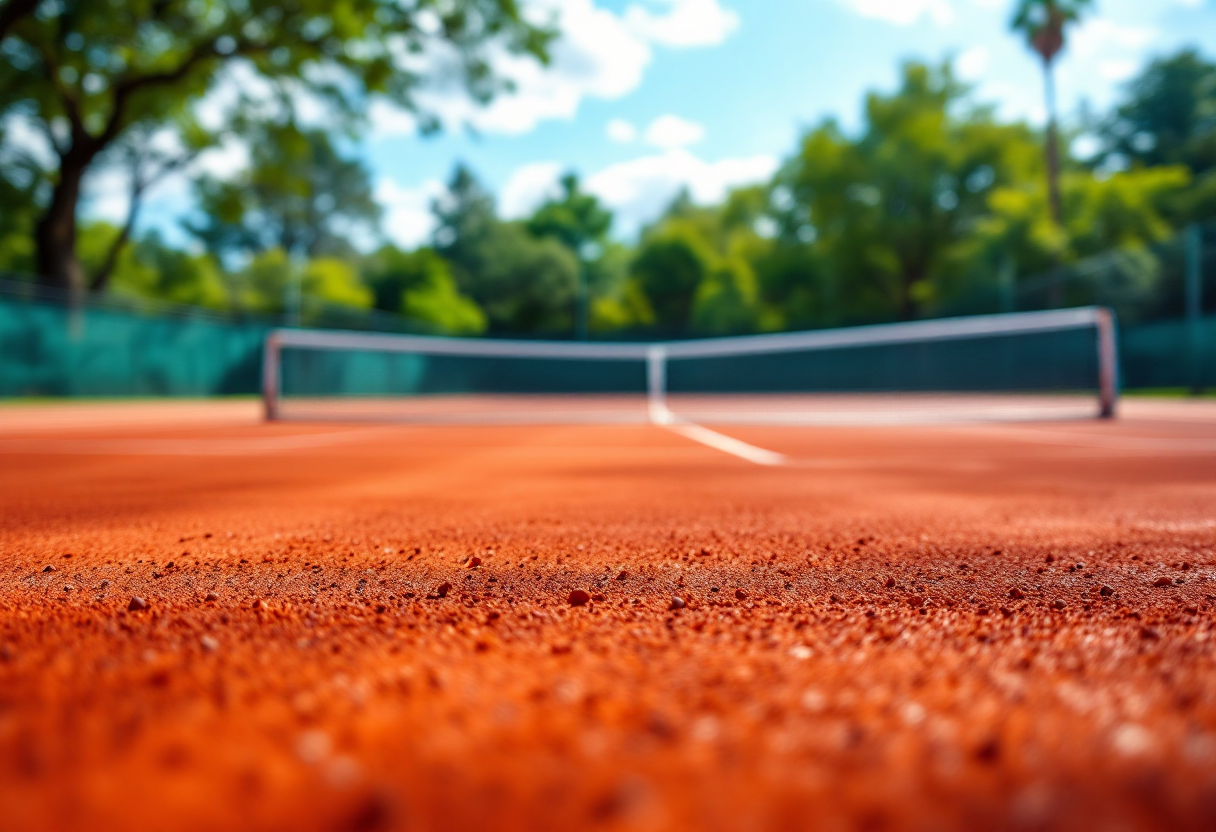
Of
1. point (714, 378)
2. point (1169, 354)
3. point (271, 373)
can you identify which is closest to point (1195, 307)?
point (1169, 354)

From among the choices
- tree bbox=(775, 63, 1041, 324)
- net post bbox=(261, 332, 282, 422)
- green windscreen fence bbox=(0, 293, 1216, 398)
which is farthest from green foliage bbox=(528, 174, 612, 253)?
net post bbox=(261, 332, 282, 422)

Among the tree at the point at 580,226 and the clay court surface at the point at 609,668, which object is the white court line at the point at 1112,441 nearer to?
the clay court surface at the point at 609,668

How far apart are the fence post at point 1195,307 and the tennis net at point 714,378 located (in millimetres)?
1512

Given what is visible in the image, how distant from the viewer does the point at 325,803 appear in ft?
1.78

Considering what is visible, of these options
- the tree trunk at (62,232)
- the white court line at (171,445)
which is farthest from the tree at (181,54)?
the white court line at (171,445)

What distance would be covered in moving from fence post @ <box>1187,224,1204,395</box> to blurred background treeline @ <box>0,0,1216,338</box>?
0.11m

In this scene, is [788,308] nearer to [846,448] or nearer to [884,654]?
[846,448]

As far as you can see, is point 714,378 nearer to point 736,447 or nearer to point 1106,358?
point 1106,358

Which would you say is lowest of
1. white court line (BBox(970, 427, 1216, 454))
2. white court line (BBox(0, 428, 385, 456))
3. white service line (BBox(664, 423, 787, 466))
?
white court line (BBox(970, 427, 1216, 454))

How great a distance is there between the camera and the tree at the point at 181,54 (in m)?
15.0

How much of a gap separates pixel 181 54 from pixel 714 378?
1492cm

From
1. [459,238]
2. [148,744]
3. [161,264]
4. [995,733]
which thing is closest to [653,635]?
[995,733]

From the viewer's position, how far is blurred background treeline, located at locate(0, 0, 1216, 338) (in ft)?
53.3

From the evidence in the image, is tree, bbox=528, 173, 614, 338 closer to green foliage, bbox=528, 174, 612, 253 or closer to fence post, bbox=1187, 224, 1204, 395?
green foliage, bbox=528, 174, 612, 253
